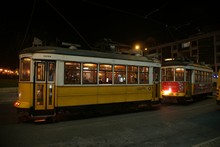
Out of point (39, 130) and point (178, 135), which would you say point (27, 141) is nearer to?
point (39, 130)

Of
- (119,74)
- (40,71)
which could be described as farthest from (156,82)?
(40,71)

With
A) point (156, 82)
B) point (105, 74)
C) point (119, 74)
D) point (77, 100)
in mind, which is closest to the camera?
point (77, 100)

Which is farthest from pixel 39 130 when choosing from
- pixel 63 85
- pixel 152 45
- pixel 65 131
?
pixel 152 45

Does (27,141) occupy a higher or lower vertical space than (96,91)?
lower

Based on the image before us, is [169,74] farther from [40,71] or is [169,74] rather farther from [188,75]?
[40,71]

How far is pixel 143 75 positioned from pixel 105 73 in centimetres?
299

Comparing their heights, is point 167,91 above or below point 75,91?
below

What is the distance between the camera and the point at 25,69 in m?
10.1

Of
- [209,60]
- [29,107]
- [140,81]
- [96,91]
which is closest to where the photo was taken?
[29,107]

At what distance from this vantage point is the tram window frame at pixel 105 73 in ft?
38.7

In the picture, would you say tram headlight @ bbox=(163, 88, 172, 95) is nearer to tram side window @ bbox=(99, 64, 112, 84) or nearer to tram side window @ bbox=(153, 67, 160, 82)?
tram side window @ bbox=(153, 67, 160, 82)

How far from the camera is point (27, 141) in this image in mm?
7008

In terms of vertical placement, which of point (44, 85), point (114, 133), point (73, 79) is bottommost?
point (114, 133)

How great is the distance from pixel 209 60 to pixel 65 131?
190 ft
